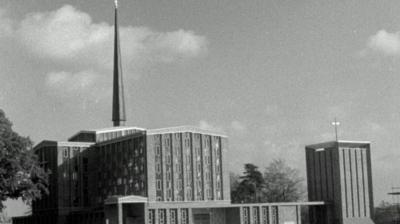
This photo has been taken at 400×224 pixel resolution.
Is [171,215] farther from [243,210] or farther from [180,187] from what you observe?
[243,210]

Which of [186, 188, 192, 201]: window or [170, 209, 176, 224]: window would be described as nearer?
[170, 209, 176, 224]: window

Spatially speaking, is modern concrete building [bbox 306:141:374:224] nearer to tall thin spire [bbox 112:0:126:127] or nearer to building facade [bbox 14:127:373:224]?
building facade [bbox 14:127:373:224]

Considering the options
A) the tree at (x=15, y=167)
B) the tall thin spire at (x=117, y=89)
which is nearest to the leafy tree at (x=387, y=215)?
the tall thin spire at (x=117, y=89)

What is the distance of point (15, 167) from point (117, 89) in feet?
168

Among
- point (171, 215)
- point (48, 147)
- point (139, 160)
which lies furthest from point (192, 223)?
point (48, 147)

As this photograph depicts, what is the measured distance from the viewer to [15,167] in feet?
191

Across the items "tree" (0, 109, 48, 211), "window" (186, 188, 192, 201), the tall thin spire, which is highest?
the tall thin spire

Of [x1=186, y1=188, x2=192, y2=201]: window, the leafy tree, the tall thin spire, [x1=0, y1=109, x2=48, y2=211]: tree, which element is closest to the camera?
[x1=0, y1=109, x2=48, y2=211]: tree

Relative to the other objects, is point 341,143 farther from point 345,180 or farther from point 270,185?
point 270,185

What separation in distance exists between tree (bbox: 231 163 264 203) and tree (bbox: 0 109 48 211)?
137 feet

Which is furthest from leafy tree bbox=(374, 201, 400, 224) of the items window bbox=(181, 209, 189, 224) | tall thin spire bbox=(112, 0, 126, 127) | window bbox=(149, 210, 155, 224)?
tall thin spire bbox=(112, 0, 126, 127)

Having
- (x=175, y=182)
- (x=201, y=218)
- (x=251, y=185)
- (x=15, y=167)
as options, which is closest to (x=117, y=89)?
(x=251, y=185)

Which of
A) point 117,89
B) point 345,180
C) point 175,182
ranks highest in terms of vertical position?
point 117,89

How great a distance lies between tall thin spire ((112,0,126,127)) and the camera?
10612cm
